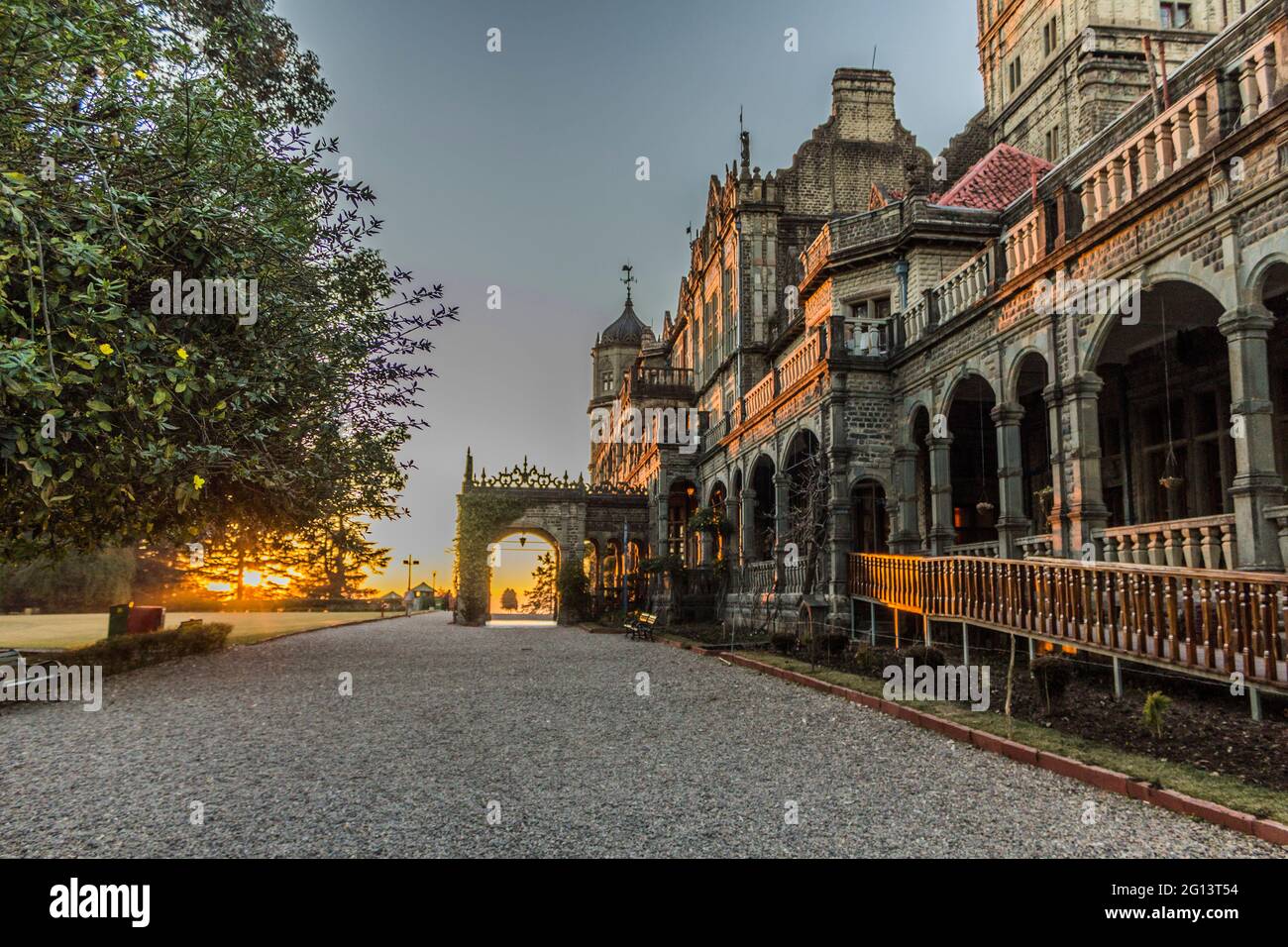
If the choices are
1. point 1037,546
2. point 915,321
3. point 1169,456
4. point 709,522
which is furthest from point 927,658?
point 709,522

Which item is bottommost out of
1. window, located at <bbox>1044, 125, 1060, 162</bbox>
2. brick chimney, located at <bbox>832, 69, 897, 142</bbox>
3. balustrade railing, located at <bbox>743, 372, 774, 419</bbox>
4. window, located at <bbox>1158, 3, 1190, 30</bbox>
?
balustrade railing, located at <bbox>743, 372, 774, 419</bbox>

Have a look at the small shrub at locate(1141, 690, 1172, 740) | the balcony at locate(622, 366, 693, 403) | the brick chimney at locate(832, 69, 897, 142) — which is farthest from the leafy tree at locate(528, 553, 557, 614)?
the small shrub at locate(1141, 690, 1172, 740)

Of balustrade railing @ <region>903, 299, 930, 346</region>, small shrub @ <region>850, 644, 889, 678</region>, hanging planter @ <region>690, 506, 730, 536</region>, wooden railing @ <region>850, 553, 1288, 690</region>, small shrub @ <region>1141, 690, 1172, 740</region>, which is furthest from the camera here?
hanging planter @ <region>690, 506, 730, 536</region>

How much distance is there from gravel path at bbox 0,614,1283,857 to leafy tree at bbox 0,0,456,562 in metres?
2.19

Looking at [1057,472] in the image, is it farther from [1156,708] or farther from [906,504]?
[1156,708]

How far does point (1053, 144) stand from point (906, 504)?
20487 mm

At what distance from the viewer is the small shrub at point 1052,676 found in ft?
26.1

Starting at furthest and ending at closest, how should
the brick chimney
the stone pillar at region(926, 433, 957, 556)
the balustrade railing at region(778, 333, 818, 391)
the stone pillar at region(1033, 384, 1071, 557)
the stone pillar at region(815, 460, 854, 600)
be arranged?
1. the brick chimney
2. the balustrade railing at region(778, 333, 818, 391)
3. the stone pillar at region(815, 460, 854, 600)
4. the stone pillar at region(926, 433, 957, 556)
5. the stone pillar at region(1033, 384, 1071, 557)

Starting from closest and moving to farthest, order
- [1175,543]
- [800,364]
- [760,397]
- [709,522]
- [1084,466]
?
[1175,543], [1084,466], [800,364], [760,397], [709,522]

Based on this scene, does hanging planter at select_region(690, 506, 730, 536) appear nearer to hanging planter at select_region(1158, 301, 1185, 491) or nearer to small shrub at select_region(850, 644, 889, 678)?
small shrub at select_region(850, 644, 889, 678)

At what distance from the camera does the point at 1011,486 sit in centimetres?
1273

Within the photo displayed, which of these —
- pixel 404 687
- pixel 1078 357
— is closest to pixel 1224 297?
pixel 1078 357

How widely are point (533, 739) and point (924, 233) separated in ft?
49.8

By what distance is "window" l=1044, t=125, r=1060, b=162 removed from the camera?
28516 mm
